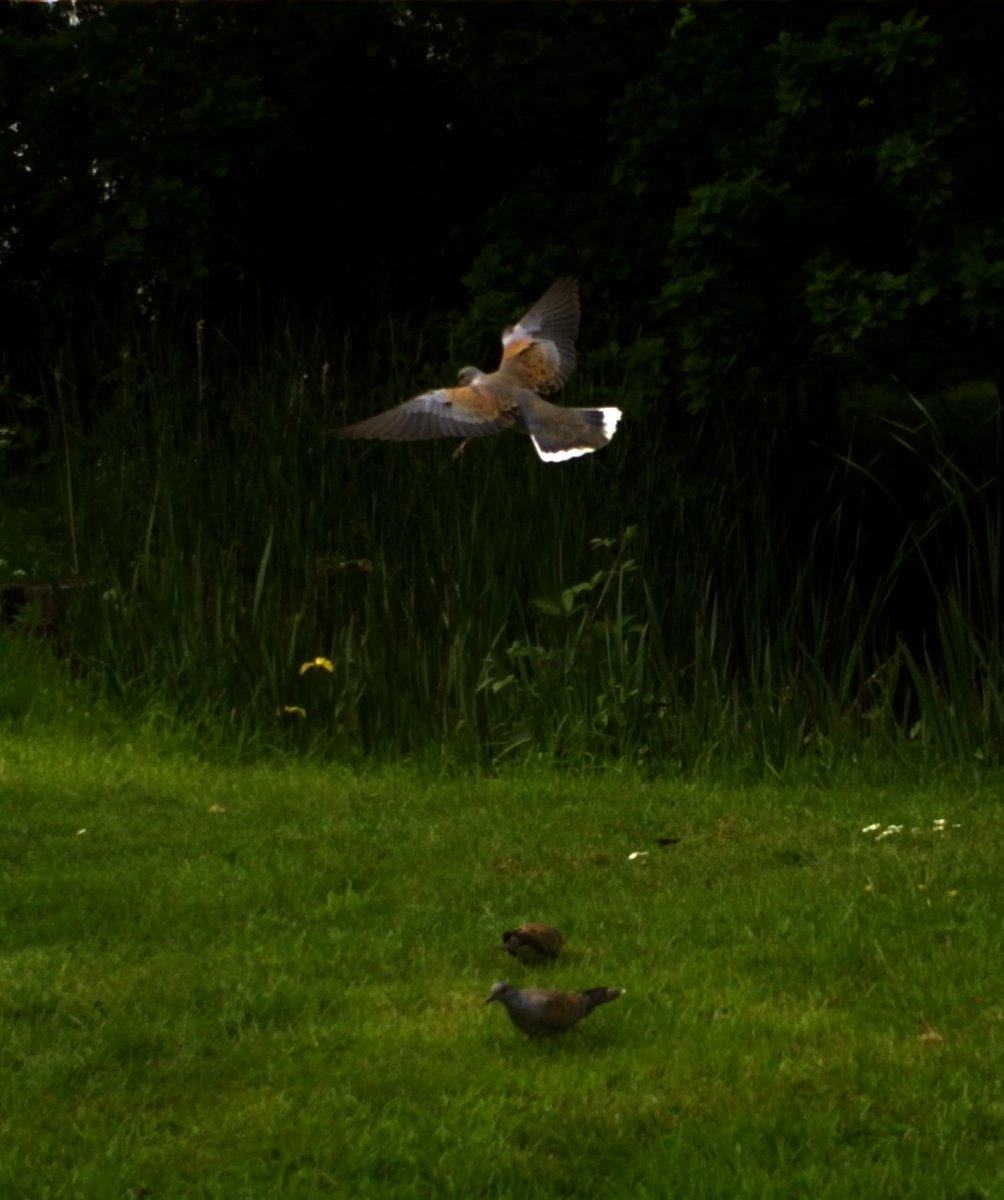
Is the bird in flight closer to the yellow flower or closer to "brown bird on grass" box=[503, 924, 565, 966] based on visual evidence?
the yellow flower

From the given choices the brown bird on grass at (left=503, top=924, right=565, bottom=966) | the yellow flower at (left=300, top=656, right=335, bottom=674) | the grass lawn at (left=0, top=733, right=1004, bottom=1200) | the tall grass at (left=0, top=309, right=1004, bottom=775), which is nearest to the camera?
the grass lawn at (left=0, top=733, right=1004, bottom=1200)

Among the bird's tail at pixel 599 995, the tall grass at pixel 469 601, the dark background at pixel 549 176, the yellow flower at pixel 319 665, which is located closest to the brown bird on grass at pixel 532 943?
the bird's tail at pixel 599 995

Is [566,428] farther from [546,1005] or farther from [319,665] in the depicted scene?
[546,1005]

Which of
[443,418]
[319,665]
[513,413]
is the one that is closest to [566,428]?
[513,413]

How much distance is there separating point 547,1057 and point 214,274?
10157mm

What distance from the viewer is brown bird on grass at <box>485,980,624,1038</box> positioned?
4.81 metres

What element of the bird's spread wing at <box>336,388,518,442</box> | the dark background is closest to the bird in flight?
the bird's spread wing at <box>336,388,518,442</box>

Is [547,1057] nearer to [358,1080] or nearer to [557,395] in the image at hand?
[358,1080]

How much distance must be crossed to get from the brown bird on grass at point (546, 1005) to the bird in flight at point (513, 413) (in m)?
2.42

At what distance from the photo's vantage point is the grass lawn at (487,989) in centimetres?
430

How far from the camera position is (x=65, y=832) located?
7320 millimetres

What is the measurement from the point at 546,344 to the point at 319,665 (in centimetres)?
173

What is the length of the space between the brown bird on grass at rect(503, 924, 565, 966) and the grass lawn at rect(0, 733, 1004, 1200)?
0.05 m

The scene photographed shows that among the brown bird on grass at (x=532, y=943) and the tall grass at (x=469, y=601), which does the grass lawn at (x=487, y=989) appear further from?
the tall grass at (x=469, y=601)
